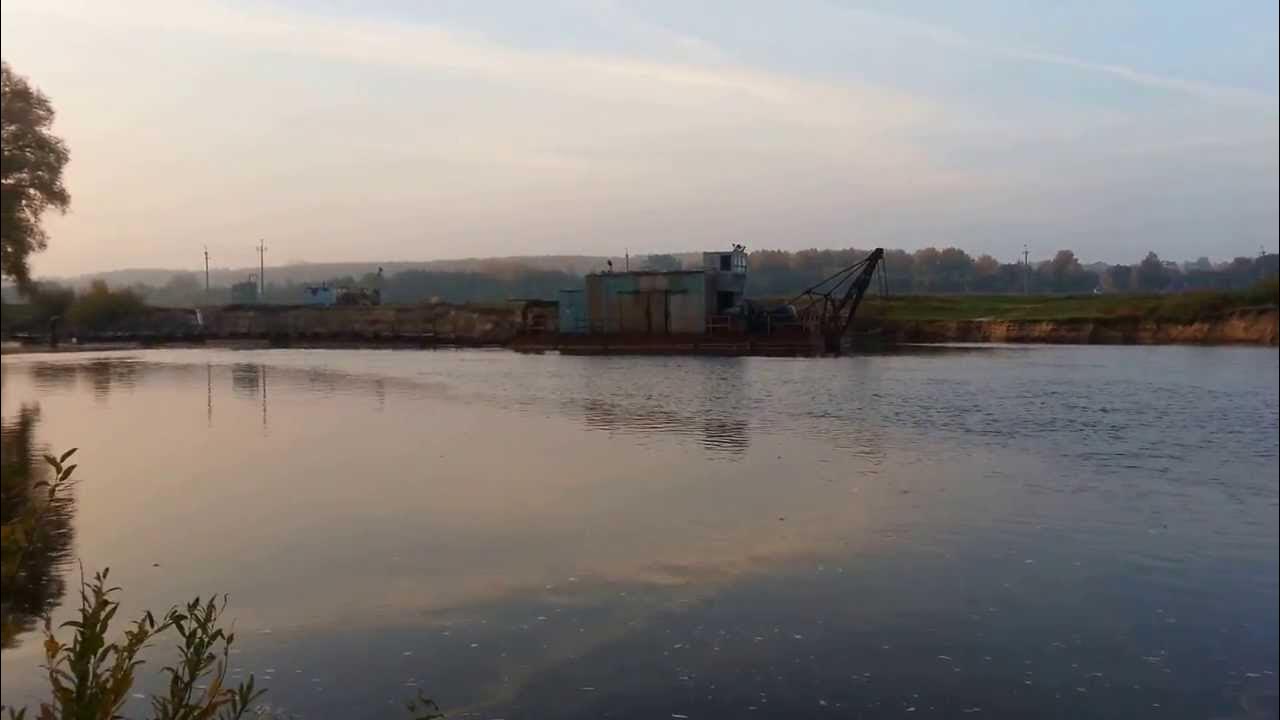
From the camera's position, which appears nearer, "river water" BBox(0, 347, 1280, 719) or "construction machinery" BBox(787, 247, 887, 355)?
"river water" BBox(0, 347, 1280, 719)

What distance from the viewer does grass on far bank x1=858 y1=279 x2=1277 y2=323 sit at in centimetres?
7012

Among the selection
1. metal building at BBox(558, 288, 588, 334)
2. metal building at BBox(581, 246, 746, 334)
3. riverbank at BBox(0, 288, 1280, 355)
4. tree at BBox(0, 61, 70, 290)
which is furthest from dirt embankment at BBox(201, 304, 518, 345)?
tree at BBox(0, 61, 70, 290)

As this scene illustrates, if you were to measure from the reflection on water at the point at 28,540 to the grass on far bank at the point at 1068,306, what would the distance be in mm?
74496

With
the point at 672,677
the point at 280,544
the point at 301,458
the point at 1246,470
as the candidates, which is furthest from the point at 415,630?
the point at 1246,470

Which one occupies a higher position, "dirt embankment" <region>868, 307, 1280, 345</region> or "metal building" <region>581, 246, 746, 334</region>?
"metal building" <region>581, 246, 746, 334</region>

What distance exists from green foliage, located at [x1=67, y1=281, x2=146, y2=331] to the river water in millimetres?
24574

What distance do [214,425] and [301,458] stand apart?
283 inches

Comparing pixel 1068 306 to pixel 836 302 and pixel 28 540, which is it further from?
pixel 28 540

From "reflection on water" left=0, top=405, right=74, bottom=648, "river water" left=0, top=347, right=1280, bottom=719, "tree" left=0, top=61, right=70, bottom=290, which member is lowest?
"river water" left=0, top=347, right=1280, bottom=719

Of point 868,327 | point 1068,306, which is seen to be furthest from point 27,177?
point 1068,306

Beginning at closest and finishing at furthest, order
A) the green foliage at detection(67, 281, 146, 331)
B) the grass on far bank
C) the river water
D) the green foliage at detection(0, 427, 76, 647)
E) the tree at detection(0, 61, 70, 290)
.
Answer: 1. the green foliage at detection(0, 427, 76, 647)
2. the river water
3. the tree at detection(0, 61, 70, 290)
4. the green foliage at detection(67, 281, 146, 331)
5. the grass on far bank

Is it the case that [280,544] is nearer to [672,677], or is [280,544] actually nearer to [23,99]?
[672,677]

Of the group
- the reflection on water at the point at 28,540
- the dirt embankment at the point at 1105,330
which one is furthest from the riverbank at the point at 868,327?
the reflection on water at the point at 28,540

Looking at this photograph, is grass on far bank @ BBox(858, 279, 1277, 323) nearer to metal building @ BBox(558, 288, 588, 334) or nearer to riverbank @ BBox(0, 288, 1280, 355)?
riverbank @ BBox(0, 288, 1280, 355)
